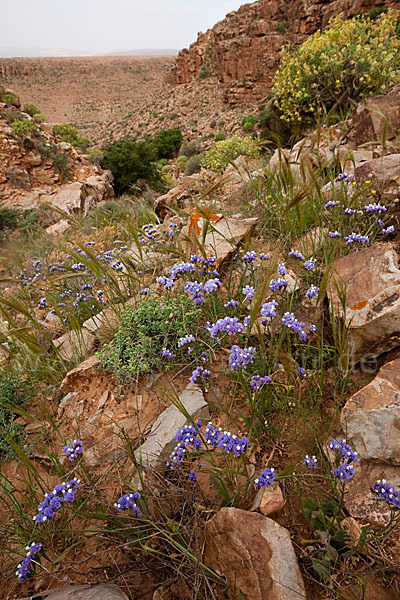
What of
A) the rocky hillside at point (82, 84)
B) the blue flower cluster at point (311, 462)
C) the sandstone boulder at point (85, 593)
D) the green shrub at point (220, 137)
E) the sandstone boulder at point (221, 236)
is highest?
the rocky hillside at point (82, 84)

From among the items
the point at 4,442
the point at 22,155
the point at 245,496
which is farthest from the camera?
the point at 22,155

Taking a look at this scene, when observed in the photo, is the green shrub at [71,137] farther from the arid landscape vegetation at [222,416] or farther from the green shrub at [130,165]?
the arid landscape vegetation at [222,416]

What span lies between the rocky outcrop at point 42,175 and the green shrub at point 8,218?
1150 millimetres

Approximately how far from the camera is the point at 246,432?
1866 mm

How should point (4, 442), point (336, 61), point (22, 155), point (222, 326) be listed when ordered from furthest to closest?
1. point (22, 155)
2. point (336, 61)
3. point (4, 442)
4. point (222, 326)

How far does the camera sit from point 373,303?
1910 mm

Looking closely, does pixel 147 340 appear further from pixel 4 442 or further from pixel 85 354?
pixel 4 442

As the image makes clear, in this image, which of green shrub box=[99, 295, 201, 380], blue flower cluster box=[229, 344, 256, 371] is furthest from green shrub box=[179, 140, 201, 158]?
blue flower cluster box=[229, 344, 256, 371]

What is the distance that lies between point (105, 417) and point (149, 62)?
88.8 m

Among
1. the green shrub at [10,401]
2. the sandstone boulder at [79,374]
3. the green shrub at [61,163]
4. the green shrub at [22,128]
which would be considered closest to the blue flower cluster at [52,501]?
the green shrub at [10,401]

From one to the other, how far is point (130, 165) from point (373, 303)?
51.2 ft

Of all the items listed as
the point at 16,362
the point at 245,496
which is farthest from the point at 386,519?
the point at 16,362

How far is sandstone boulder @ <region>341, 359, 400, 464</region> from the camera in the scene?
1483 mm

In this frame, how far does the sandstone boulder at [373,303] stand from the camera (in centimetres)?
182
